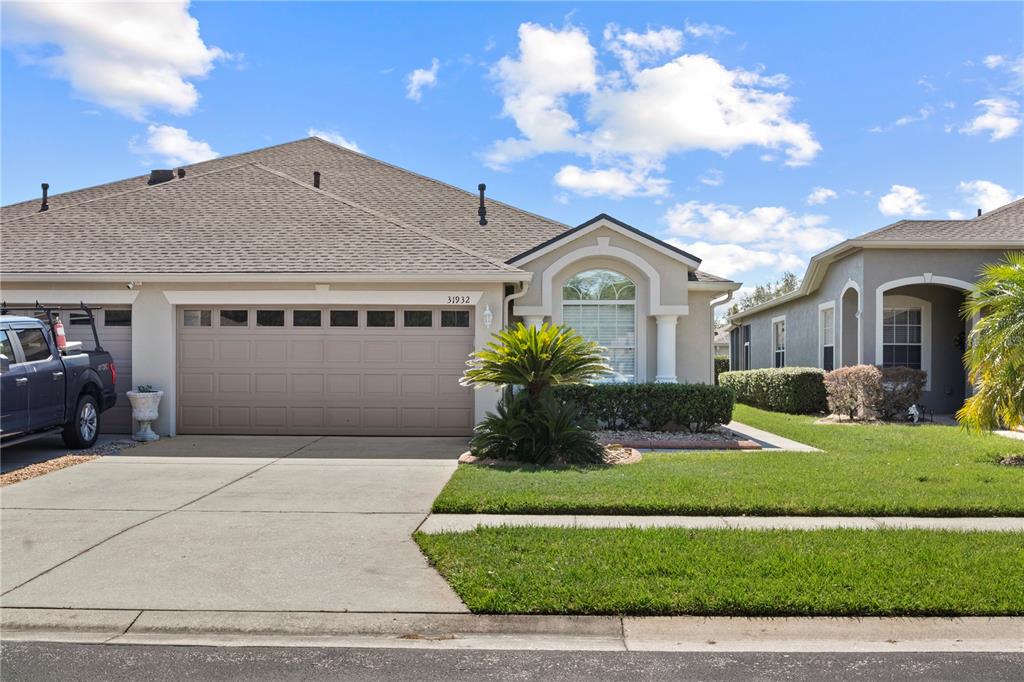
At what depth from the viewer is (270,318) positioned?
13.3 meters

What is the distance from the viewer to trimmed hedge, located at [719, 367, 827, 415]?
18781 millimetres

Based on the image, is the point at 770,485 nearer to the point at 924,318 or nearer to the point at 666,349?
the point at 666,349

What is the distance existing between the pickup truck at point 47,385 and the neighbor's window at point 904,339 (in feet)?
57.9

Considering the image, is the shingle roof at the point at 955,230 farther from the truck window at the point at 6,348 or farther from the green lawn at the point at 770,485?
the truck window at the point at 6,348

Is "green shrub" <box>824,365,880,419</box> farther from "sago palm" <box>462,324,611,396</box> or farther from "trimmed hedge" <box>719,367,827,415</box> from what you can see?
"sago palm" <box>462,324,611,396</box>

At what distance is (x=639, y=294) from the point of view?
47.8 ft

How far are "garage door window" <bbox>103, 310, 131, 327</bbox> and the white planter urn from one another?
1461 mm

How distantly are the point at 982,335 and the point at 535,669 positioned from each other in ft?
32.7

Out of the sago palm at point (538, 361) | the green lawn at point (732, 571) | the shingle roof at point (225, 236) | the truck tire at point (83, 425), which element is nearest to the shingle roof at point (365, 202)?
the shingle roof at point (225, 236)

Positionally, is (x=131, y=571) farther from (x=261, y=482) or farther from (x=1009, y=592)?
(x=1009, y=592)

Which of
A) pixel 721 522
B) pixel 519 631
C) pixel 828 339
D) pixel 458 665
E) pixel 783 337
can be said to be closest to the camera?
pixel 458 665

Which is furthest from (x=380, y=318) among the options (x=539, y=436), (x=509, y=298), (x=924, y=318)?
(x=924, y=318)

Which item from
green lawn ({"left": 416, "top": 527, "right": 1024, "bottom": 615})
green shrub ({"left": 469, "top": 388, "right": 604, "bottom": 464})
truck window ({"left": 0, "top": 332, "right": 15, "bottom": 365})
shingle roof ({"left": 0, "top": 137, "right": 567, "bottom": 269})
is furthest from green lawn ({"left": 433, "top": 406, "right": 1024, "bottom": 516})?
truck window ({"left": 0, "top": 332, "right": 15, "bottom": 365})

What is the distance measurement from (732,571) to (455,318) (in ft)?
27.9
